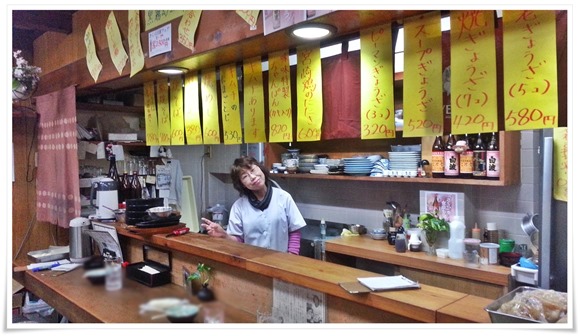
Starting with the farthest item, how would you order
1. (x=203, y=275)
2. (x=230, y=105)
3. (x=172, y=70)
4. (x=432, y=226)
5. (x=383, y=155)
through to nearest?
(x=383, y=155), (x=432, y=226), (x=172, y=70), (x=230, y=105), (x=203, y=275)

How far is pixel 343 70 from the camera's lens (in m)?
1.59

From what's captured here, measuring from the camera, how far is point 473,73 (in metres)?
1.17

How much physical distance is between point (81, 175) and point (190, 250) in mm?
1598

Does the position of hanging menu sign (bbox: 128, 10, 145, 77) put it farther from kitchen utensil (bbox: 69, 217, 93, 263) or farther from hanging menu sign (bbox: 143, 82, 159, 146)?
kitchen utensil (bbox: 69, 217, 93, 263)

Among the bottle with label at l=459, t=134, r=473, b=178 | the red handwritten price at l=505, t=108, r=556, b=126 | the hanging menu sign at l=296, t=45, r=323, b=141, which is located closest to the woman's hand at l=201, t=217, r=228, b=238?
the hanging menu sign at l=296, t=45, r=323, b=141

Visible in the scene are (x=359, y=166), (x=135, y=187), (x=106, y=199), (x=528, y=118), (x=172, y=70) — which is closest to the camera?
(x=528, y=118)

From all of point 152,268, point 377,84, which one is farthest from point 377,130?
point 152,268

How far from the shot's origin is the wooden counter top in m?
2.44

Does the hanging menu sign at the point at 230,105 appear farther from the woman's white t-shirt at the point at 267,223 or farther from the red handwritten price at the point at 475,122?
the red handwritten price at the point at 475,122

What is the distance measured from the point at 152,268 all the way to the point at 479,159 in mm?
2036

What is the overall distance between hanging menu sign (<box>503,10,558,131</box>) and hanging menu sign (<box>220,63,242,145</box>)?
1121mm

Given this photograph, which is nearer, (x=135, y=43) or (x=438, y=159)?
(x=135, y=43)

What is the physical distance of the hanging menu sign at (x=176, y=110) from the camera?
223cm

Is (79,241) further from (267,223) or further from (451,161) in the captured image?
(451,161)
